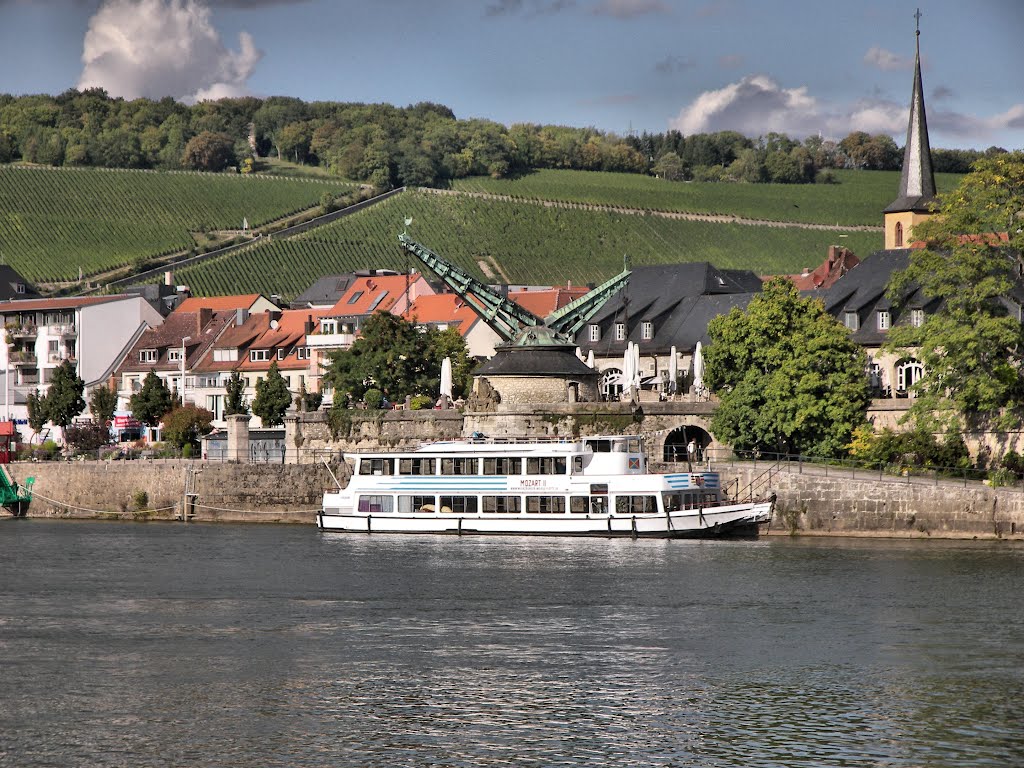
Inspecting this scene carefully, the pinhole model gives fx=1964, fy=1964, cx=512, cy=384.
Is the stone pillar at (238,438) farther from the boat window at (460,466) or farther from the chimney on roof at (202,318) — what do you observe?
the chimney on roof at (202,318)

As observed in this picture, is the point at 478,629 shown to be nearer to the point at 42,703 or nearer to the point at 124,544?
the point at 42,703

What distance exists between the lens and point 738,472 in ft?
223

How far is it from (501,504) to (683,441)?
12.7m

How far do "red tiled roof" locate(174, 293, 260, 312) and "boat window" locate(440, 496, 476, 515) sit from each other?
49908 mm

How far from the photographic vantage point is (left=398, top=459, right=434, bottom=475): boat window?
229 ft

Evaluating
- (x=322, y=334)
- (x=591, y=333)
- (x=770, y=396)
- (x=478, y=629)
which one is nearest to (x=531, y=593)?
(x=478, y=629)

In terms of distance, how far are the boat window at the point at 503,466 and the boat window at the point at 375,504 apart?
4.32 metres

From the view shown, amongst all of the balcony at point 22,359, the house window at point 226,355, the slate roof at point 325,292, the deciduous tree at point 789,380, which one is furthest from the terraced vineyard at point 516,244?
the deciduous tree at point 789,380

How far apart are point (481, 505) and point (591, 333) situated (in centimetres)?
2632

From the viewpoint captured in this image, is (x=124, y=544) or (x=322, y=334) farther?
(x=322, y=334)


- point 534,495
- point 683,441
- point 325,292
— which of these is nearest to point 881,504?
point 534,495

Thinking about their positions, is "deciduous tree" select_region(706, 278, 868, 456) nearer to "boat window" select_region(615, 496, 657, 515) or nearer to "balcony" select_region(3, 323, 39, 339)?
"boat window" select_region(615, 496, 657, 515)

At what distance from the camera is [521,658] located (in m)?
39.3

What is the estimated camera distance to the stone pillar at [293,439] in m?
84.4
